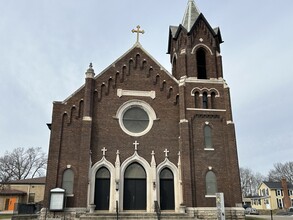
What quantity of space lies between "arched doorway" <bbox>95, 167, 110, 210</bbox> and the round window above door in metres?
3.43

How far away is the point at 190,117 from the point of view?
22.5 metres

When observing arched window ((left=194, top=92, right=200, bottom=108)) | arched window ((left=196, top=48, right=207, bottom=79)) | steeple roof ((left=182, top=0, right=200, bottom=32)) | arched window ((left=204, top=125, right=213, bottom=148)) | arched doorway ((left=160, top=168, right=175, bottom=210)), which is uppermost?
steeple roof ((left=182, top=0, right=200, bottom=32))

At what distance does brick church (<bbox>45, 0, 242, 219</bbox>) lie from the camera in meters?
20.2

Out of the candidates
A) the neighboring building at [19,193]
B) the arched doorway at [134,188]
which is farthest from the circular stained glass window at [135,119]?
the neighboring building at [19,193]

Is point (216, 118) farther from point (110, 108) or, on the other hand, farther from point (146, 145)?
point (110, 108)

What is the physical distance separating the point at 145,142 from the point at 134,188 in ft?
11.1

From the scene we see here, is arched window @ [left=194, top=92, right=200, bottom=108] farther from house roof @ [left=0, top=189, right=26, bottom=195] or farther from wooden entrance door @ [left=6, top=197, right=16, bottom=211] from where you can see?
wooden entrance door @ [left=6, top=197, right=16, bottom=211]

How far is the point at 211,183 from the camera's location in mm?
21109

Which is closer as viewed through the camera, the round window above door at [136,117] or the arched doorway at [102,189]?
the arched doorway at [102,189]

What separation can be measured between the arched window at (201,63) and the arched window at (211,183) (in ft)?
27.6

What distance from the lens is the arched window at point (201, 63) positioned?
25.2 metres

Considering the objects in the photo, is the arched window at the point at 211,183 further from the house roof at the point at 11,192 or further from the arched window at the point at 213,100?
the house roof at the point at 11,192

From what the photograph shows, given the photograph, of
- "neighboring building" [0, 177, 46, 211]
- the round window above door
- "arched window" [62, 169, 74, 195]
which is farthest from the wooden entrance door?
the round window above door

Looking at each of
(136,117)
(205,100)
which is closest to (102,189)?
(136,117)
